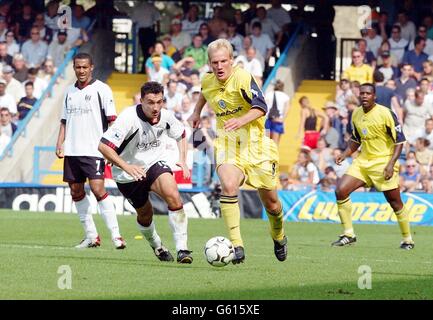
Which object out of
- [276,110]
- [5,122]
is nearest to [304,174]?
[276,110]

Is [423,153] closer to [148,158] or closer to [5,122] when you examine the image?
[5,122]

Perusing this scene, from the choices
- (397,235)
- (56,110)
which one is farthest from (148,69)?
(397,235)

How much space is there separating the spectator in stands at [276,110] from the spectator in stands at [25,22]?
22.5 feet

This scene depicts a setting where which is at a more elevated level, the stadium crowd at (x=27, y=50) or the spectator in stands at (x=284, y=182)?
the stadium crowd at (x=27, y=50)

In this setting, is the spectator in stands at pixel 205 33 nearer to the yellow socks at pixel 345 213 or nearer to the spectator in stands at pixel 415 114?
the spectator in stands at pixel 415 114

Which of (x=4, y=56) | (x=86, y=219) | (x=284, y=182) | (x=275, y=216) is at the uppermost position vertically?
(x=275, y=216)

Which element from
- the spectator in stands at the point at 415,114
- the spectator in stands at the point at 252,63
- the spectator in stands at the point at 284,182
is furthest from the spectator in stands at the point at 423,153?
the spectator in stands at the point at 252,63

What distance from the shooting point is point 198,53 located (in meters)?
29.2

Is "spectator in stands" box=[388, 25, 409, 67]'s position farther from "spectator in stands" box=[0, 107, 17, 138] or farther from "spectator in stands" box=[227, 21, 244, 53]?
"spectator in stands" box=[0, 107, 17, 138]

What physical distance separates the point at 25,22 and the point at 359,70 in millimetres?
9192

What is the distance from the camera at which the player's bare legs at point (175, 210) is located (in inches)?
495

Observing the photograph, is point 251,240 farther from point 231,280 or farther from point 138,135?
point 231,280

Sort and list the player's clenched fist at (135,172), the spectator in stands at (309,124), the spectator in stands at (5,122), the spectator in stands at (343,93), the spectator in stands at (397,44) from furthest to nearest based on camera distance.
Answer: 1. the spectator in stands at (5,122)
2. the spectator in stands at (397,44)
3. the spectator in stands at (343,93)
4. the spectator in stands at (309,124)
5. the player's clenched fist at (135,172)

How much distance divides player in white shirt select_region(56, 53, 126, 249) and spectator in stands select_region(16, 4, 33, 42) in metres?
16.4
